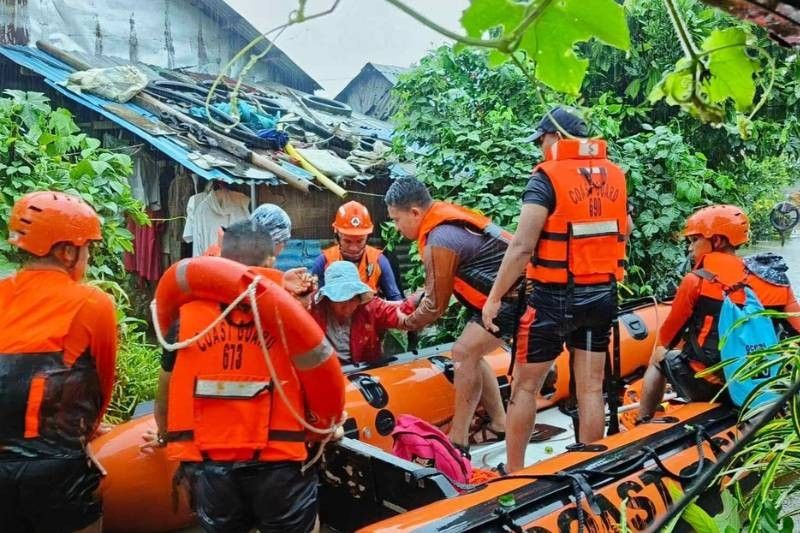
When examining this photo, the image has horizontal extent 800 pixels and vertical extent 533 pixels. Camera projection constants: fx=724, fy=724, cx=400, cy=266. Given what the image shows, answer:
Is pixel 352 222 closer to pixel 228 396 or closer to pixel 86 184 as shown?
pixel 86 184

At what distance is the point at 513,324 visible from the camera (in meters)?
4.27

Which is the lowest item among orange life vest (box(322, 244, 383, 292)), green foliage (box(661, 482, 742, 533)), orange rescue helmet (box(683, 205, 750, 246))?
green foliage (box(661, 482, 742, 533))

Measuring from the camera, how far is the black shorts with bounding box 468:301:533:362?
12.5 feet

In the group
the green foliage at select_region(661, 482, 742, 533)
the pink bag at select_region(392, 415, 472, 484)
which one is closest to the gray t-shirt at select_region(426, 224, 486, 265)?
the pink bag at select_region(392, 415, 472, 484)

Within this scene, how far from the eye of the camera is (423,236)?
14.6 ft

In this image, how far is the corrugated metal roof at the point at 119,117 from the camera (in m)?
6.83

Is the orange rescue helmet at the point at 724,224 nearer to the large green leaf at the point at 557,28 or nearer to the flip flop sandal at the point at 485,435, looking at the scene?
the flip flop sandal at the point at 485,435

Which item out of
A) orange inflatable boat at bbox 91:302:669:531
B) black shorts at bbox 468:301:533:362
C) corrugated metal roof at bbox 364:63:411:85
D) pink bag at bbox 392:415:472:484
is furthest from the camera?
corrugated metal roof at bbox 364:63:411:85

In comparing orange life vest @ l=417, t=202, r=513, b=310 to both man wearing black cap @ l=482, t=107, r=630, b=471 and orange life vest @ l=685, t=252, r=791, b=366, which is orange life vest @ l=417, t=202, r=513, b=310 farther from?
orange life vest @ l=685, t=252, r=791, b=366

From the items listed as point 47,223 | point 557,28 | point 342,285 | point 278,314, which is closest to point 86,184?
point 342,285

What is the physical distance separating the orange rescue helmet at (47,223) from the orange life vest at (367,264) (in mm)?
2646

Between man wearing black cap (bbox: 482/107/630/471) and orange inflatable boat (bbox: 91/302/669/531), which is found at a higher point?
man wearing black cap (bbox: 482/107/630/471)

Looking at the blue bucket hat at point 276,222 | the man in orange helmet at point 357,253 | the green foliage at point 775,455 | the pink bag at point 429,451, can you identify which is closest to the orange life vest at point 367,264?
the man in orange helmet at point 357,253

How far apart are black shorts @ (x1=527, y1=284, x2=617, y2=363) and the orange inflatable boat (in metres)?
0.56
